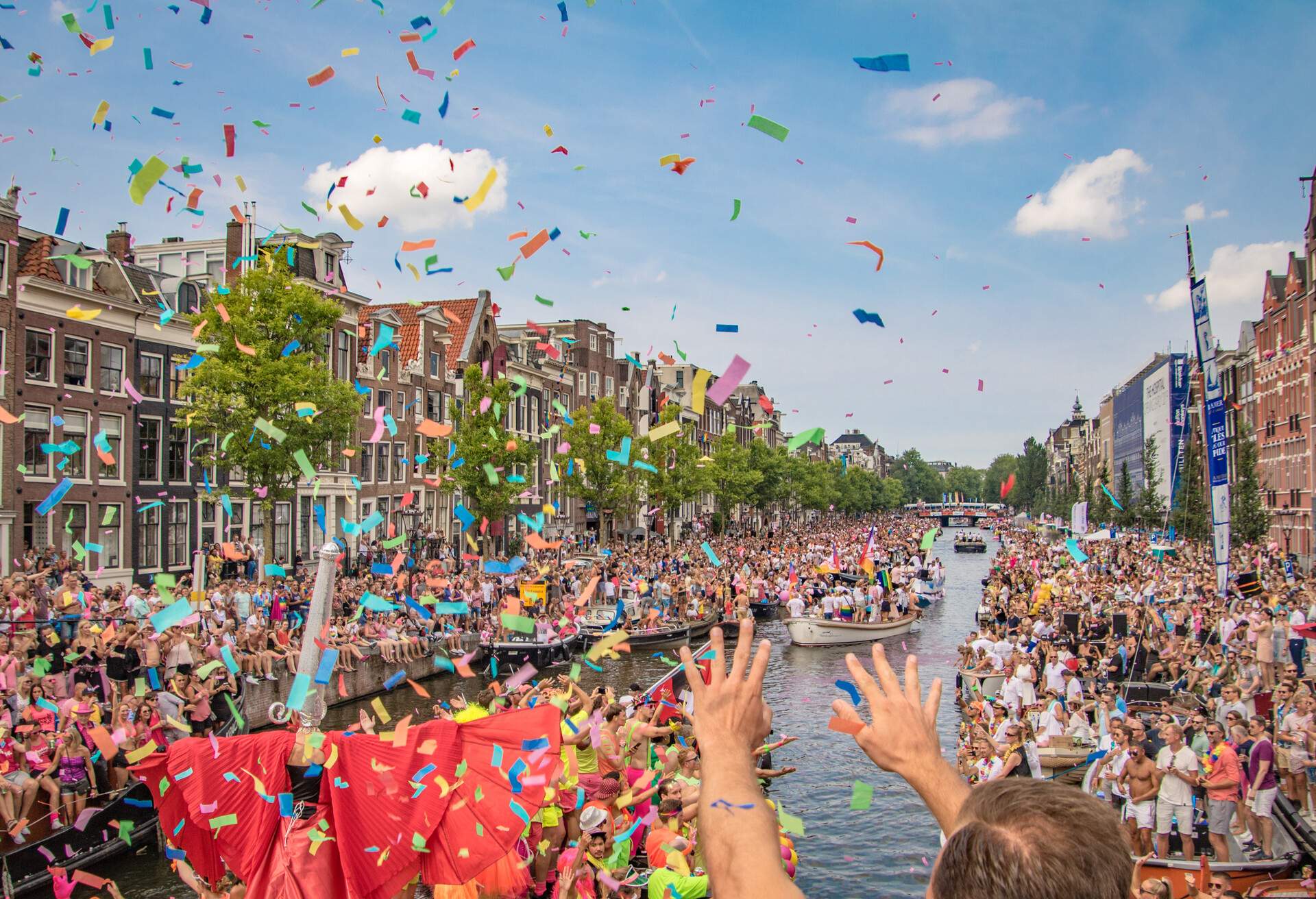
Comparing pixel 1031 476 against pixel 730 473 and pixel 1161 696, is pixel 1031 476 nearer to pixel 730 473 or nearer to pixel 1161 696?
pixel 730 473

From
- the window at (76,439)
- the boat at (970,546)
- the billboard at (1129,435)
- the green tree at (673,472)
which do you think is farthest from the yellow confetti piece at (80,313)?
the billboard at (1129,435)

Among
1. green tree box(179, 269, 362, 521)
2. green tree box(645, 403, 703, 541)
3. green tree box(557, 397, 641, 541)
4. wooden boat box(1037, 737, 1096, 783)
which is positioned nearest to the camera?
wooden boat box(1037, 737, 1096, 783)

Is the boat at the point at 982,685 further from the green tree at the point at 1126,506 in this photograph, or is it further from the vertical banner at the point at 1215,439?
the green tree at the point at 1126,506

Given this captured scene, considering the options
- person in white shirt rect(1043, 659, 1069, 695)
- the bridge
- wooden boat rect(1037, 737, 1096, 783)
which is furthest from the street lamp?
the bridge

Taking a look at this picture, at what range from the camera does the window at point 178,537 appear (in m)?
32.8

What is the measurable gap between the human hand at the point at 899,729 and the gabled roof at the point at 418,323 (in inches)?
1628

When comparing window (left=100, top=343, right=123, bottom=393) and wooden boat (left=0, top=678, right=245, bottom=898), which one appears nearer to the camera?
wooden boat (left=0, top=678, right=245, bottom=898)

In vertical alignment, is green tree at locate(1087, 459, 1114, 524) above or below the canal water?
above

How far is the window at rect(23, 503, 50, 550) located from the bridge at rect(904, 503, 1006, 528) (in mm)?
136617

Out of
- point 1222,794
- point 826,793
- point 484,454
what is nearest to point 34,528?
point 484,454

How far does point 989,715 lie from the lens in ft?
53.6

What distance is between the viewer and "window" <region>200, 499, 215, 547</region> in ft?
113

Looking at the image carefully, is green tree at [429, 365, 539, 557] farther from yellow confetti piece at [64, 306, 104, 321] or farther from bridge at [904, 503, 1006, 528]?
bridge at [904, 503, 1006, 528]

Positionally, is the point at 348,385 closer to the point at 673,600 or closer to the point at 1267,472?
the point at 673,600
